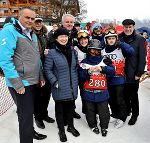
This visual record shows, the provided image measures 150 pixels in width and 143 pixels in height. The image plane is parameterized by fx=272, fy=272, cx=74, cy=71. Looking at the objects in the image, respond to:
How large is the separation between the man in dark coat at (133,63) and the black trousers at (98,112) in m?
0.54

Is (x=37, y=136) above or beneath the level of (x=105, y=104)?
beneath

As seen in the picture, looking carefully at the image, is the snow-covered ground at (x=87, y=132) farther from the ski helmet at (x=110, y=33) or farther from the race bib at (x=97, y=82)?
the ski helmet at (x=110, y=33)

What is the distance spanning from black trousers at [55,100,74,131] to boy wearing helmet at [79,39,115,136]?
1.05ft

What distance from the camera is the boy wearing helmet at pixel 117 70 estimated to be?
13.9 ft

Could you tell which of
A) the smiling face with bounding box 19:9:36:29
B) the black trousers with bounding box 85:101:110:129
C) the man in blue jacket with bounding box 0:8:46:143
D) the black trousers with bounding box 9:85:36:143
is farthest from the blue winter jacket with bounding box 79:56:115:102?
the smiling face with bounding box 19:9:36:29

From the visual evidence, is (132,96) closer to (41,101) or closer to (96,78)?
(96,78)

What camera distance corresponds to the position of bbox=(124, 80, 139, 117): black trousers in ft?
15.0

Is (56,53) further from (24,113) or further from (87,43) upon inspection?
(24,113)

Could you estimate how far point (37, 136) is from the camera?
4.15 meters

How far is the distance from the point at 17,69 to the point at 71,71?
1032 mm

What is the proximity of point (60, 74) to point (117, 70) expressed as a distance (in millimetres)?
998

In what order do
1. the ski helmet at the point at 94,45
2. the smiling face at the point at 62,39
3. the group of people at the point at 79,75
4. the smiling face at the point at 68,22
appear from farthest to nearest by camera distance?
the smiling face at the point at 68,22 < the ski helmet at the point at 94,45 < the smiling face at the point at 62,39 < the group of people at the point at 79,75

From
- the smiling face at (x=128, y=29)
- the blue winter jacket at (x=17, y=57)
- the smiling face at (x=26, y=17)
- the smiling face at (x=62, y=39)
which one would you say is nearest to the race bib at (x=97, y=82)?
the smiling face at (x=62, y=39)

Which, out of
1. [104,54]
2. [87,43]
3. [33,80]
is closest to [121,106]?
[104,54]
